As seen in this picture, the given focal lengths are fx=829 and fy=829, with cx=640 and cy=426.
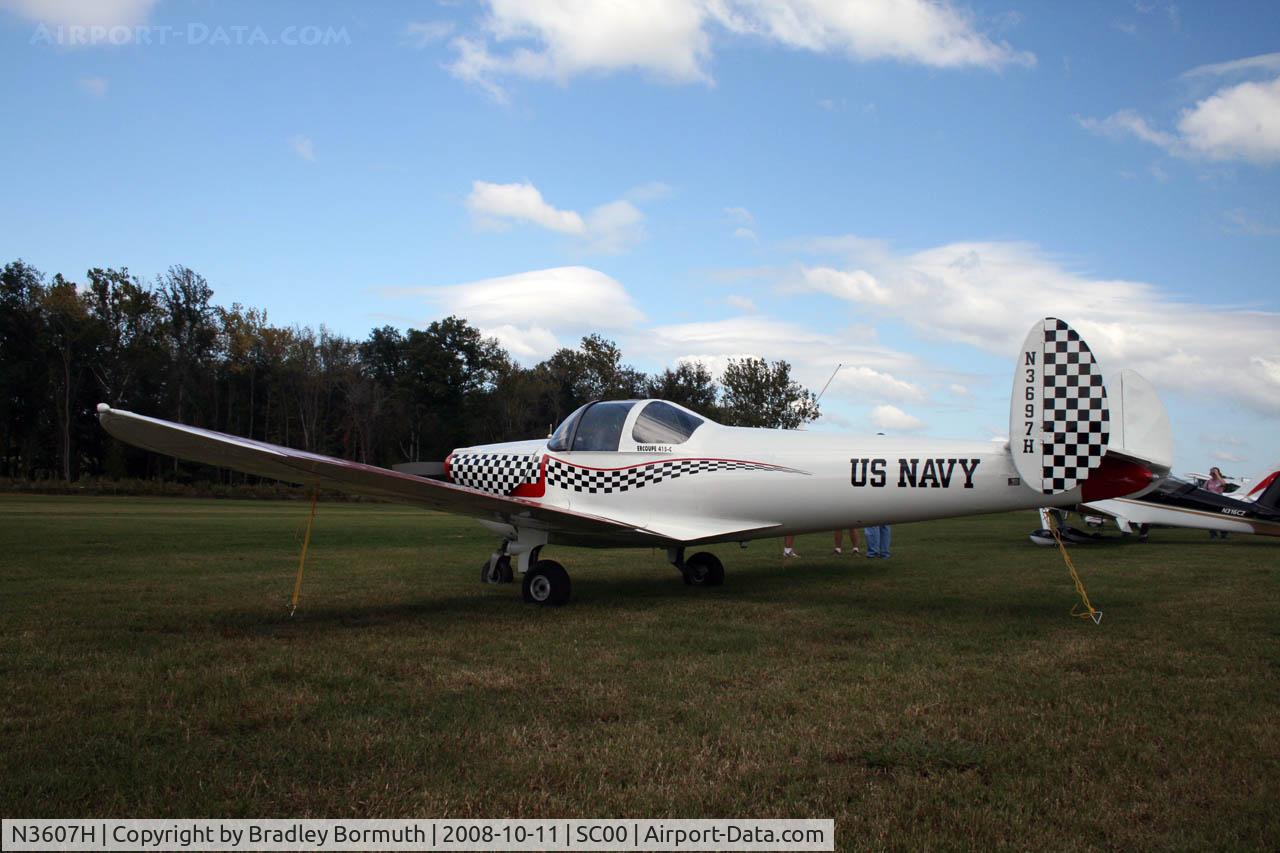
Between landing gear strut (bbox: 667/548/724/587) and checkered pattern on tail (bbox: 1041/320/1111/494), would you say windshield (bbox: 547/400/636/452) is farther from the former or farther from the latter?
checkered pattern on tail (bbox: 1041/320/1111/494)

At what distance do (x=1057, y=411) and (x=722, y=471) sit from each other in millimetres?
2986

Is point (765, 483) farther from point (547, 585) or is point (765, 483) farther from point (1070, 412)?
point (1070, 412)

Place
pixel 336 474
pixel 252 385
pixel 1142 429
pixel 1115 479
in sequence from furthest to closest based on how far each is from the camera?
pixel 252 385
pixel 1142 429
pixel 1115 479
pixel 336 474

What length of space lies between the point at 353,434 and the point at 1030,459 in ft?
185

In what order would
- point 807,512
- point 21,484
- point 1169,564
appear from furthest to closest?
1. point 21,484
2. point 1169,564
3. point 807,512

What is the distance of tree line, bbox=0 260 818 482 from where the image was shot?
2061 inches

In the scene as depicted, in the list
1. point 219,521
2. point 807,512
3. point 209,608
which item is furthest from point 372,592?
point 219,521

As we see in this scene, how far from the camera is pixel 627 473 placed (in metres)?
8.52

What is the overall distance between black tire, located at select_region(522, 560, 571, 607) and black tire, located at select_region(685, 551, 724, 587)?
2274mm

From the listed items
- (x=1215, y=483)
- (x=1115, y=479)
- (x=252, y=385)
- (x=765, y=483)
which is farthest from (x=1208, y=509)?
(x=252, y=385)

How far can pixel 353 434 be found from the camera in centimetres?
5794

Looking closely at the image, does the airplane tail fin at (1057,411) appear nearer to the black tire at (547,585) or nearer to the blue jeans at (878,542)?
the black tire at (547,585)

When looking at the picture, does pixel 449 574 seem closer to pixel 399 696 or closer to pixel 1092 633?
pixel 399 696
